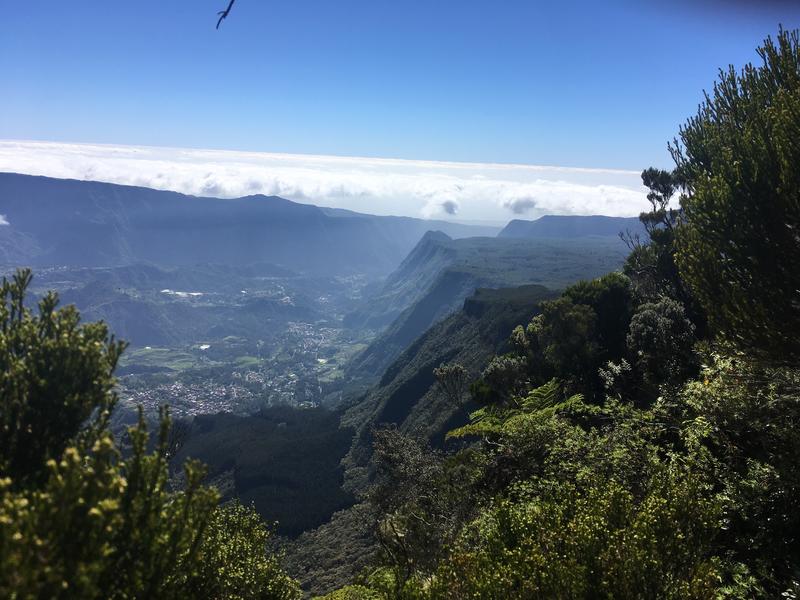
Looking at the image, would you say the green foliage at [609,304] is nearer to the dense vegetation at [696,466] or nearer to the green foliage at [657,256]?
the green foliage at [657,256]

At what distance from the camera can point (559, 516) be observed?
10922mm

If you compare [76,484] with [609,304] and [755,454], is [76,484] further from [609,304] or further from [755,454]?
[609,304]

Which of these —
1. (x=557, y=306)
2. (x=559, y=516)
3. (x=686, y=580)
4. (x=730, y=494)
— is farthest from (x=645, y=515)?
(x=557, y=306)

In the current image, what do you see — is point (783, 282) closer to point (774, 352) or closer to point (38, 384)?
point (774, 352)

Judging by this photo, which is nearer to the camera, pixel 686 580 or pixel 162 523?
pixel 162 523

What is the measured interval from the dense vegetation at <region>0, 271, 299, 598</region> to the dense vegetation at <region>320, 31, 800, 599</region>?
19.5 feet

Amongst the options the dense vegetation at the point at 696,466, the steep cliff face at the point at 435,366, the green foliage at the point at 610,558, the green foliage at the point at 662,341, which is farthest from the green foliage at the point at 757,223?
the steep cliff face at the point at 435,366

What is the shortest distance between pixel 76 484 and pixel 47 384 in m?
3.96

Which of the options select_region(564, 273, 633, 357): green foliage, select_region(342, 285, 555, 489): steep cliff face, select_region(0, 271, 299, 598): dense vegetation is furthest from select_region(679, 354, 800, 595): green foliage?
select_region(342, 285, 555, 489): steep cliff face

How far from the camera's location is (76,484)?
5941 millimetres

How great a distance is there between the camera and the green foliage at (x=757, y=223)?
13742mm

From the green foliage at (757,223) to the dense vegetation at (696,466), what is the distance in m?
0.04

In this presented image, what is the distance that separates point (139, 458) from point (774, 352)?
658 inches

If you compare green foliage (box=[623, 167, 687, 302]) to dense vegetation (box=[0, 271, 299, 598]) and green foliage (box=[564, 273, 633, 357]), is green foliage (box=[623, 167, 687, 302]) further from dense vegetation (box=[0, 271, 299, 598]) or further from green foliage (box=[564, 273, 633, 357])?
dense vegetation (box=[0, 271, 299, 598])
